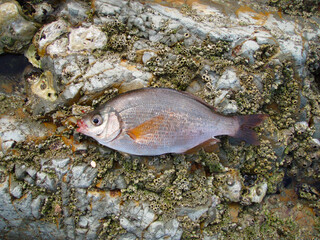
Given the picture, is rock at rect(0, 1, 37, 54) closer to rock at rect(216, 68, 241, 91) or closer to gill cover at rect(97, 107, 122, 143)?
gill cover at rect(97, 107, 122, 143)

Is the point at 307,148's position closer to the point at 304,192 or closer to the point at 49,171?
the point at 304,192

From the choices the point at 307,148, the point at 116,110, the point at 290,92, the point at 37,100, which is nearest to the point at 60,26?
the point at 37,100

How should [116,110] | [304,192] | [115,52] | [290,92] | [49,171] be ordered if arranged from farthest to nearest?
1. [304,192]
2. [290,92]
3. [115,52]
4. [49,171]
5. [116,110]

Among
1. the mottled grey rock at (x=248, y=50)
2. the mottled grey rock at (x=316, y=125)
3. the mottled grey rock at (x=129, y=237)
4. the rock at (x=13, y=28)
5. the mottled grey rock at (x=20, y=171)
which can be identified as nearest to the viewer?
the mottled grey rock at (x=20, y=171)

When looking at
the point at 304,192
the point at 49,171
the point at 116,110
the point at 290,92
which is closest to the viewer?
the point at 116,110

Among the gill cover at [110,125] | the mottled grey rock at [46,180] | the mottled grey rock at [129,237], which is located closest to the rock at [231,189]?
the mottled grey rock at [129,237]

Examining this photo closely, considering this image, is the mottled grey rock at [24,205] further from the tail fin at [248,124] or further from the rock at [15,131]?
the tail fin at [248,124]

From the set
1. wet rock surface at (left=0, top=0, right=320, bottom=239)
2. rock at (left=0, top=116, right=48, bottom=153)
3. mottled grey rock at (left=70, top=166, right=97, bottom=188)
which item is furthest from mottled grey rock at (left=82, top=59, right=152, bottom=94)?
mottled grey rock at (left=70, top=166, right=97, bottom=188)
